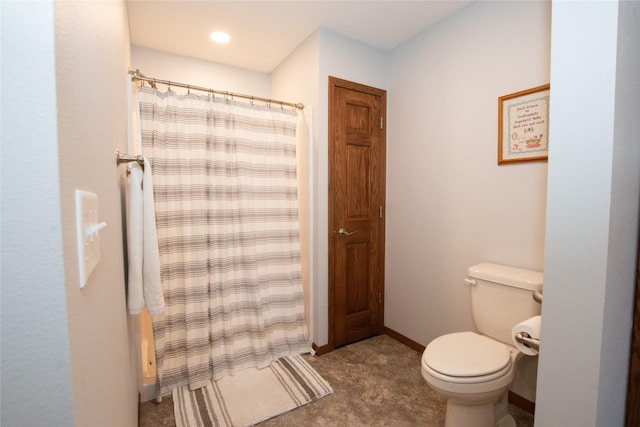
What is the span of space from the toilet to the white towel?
133cm

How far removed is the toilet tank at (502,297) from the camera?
146cm

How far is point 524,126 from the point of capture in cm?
162

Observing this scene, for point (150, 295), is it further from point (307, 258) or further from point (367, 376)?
point (367, 376)

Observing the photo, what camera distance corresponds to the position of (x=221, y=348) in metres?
1.96

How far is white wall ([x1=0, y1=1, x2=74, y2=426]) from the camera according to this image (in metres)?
0.35

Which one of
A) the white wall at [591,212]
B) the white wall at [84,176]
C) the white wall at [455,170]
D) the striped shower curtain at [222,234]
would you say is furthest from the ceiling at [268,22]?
the white wall at [84,176]

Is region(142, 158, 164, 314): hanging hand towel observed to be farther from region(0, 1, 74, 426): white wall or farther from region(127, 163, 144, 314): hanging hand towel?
region(0, 1, 74, 426): white wall

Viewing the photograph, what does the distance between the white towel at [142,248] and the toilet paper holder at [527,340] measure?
1.60 metres

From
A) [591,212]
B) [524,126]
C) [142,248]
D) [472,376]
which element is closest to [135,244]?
[142,248]

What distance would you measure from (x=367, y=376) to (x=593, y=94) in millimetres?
1916

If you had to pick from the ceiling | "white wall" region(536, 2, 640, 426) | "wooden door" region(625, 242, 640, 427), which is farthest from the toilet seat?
the ceiling

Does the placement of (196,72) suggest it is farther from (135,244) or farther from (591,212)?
(591,212)

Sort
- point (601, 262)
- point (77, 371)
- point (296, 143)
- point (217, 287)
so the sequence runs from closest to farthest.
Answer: point (77, 371), point (601, 262), point (217, 287), point (296, 143)

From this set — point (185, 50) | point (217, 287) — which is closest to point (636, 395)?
point (217, 287)
